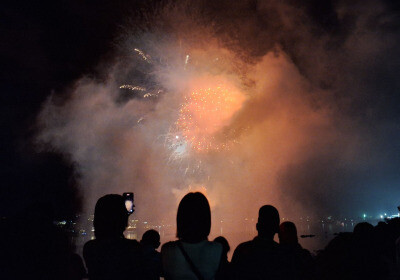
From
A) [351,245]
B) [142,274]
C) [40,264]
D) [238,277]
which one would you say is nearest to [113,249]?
[142,274]

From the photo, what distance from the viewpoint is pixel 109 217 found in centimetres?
309

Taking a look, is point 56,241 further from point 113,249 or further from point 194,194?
point 194,194

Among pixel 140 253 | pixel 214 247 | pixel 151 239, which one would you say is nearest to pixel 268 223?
pixel 214 247

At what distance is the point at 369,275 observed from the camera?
3.85 m

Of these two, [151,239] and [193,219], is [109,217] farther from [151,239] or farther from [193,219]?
[151,239]

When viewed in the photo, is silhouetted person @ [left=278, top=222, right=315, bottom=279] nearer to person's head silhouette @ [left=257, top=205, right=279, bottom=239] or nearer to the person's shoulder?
person's head silhouette @ [left=257, top=205, right=279, bottom=239]

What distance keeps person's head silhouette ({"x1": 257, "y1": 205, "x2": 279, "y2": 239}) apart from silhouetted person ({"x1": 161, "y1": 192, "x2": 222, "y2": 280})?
2.38ft

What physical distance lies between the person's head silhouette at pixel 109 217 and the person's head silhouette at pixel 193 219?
55 cm

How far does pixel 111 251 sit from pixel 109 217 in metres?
0.32

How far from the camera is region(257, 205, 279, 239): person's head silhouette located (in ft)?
11.4

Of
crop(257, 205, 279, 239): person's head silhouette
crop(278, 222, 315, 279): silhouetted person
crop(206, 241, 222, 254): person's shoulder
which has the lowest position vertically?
crop(278, 222, 315, 279): silhouetted person

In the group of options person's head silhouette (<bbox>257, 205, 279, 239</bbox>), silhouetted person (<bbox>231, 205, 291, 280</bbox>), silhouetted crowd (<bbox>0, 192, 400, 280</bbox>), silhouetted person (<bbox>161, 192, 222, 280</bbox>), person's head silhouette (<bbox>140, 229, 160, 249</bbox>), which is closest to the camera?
silhouetted crowd (<bbox>0, 192, 400, 280</bbox>)

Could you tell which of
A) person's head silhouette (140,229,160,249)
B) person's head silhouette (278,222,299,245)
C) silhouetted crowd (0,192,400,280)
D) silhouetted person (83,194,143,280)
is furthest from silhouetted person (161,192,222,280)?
person's head silhouette (140,229,160,249)

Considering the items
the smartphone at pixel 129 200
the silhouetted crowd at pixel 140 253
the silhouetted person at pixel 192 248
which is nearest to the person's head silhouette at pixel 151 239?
the smartphone at pixel 129 200
